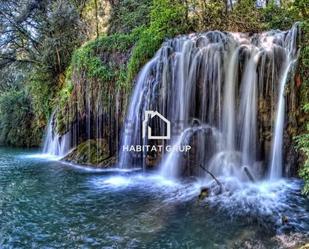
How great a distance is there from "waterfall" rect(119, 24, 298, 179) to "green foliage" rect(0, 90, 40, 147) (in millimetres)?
10828

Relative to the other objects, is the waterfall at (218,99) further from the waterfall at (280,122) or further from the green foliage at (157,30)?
the green foliage at (157,30)

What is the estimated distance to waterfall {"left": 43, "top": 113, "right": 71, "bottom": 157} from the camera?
12344 millimetres

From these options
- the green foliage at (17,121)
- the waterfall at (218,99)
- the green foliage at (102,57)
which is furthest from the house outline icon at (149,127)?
the green foliage at (17,121)

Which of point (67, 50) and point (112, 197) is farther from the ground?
point (67, 50)

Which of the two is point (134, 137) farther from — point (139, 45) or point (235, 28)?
point (235, 28)

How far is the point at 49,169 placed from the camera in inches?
372

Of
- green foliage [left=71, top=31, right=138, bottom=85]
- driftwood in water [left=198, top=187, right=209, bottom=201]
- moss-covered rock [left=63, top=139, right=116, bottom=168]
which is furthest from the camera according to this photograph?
green foliage [left=71, top=31, right=138, bottom=85]

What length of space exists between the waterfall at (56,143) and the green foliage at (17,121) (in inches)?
165

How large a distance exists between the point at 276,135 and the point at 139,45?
4.55m

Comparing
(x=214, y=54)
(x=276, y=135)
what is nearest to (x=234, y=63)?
(x=214, y=54)

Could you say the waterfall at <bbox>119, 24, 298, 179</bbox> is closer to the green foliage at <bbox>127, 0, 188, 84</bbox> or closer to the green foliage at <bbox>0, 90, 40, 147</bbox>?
the green foliage at <bbox>127, 0, 188, 84</bbox>

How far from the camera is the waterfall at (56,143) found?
12.3m

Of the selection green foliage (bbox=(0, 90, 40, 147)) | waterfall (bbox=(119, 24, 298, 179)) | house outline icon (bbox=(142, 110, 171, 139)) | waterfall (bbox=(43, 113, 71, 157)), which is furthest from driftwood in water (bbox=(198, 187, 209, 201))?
green foliage (bbox=(0, 90, 40, 147))

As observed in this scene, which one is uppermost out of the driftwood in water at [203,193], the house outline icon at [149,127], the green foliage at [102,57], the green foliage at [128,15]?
the green foliage at [128,15]
